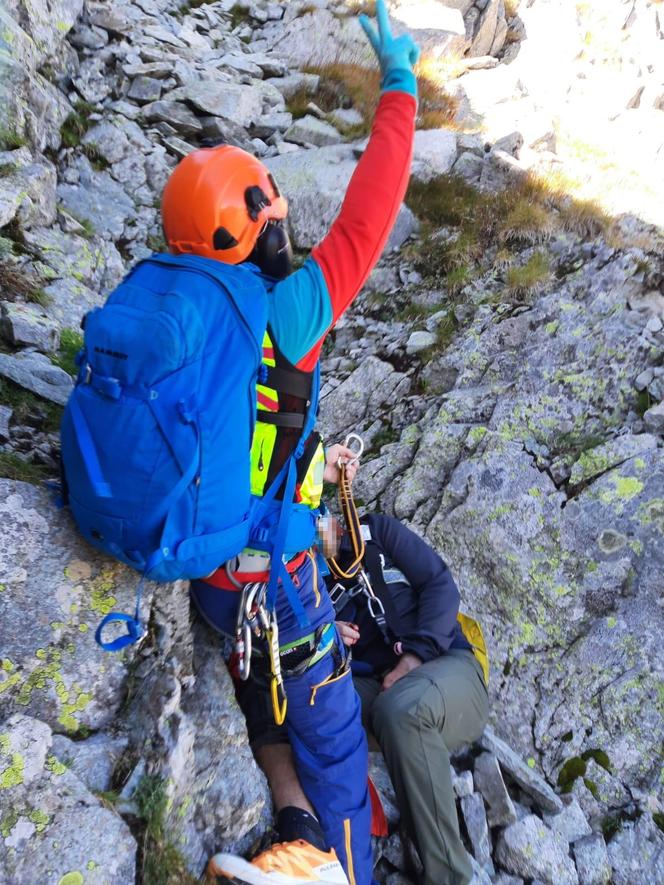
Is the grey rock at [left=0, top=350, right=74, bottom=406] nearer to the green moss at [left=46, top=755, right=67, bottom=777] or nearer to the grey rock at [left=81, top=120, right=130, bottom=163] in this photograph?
the green moss at [left=46, top=755, right=67, bottom=777]

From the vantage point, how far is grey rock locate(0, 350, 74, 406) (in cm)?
410

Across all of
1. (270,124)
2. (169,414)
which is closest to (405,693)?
(169,414)

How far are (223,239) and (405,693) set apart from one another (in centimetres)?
294

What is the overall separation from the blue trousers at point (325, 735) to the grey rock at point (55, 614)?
1.92ft

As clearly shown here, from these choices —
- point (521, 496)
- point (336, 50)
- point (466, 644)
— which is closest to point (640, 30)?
point (336, 50)

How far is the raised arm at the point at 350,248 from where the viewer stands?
2602 millimetres

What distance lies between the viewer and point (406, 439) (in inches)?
236

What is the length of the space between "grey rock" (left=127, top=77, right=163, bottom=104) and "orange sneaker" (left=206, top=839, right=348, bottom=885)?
916 centimetres

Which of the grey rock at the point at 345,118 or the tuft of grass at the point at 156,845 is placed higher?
the grey rock at the point at 345,118

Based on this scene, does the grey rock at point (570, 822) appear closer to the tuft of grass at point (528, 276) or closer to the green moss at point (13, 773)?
the green moss at point (13, 773)

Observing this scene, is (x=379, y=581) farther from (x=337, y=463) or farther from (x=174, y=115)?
(x=174, y=115)

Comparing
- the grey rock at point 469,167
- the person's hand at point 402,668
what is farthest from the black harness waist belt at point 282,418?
the grey rock at point 469,167

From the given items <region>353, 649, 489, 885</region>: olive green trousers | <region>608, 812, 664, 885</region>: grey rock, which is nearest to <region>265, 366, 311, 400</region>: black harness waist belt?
<region>353, 649, 489, 885</region>: olive green trousers

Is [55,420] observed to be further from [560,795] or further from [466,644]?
[560,795]
